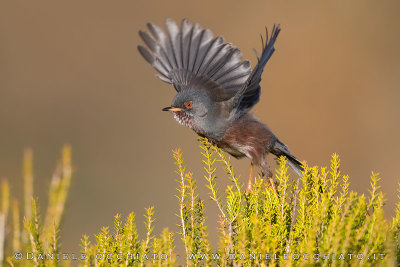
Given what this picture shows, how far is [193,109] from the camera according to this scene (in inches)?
142

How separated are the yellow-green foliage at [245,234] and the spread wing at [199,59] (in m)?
1.67

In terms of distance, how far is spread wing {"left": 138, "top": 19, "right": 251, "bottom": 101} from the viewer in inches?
150

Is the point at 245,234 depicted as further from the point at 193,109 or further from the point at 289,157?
the point at 289,157

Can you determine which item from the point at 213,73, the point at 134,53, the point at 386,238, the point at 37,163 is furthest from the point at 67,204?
the point at 134,53

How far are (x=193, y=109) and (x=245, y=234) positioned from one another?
2070 mm

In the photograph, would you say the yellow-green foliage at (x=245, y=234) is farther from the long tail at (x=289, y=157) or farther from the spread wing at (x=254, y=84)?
the long tail at (x=289, y=157)

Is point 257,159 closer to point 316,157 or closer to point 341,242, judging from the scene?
point 341,242

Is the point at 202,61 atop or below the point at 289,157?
atop

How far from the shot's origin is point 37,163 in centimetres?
739

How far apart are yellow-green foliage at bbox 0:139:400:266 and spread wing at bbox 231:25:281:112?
1.02 metres

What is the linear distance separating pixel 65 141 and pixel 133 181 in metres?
1.27

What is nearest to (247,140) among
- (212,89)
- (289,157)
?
(289,157)

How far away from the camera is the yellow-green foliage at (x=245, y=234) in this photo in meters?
1.53

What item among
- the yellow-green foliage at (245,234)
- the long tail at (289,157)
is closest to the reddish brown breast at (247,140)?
the long tail at (289,157)
